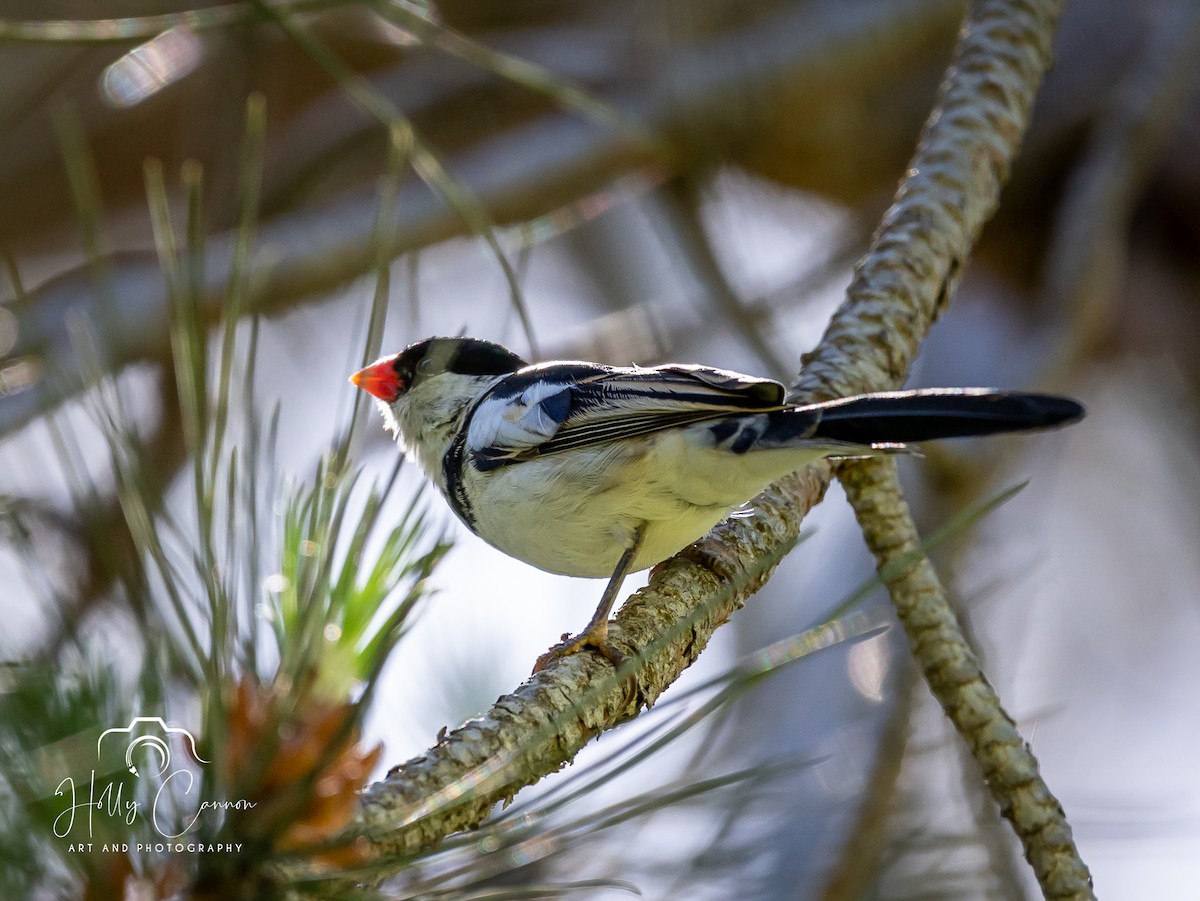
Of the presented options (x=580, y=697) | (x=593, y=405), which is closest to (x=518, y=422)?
(x=593, y=405)

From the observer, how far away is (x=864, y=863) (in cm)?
254

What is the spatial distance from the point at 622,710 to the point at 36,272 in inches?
184

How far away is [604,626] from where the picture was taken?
71.1 inches

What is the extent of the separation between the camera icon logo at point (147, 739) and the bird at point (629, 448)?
688 mm

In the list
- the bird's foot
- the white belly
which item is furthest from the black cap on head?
the bird's foot

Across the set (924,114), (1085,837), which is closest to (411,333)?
(1085,837)

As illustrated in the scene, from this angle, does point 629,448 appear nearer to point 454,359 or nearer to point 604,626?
point 604,626

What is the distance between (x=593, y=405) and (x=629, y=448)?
0.43ft

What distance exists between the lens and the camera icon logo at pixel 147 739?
108cm

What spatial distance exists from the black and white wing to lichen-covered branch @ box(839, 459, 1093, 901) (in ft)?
0.97

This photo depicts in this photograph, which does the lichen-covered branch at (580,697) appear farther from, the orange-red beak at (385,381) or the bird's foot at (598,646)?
the orange-red beak at (385,381)

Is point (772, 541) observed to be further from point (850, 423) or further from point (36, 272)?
point (36, 272)

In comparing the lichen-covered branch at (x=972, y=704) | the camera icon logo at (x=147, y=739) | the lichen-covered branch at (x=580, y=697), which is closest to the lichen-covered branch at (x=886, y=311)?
the lichen-covered branch at (x=580, y=697)

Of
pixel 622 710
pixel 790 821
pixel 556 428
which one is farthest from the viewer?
pixel 790 821
